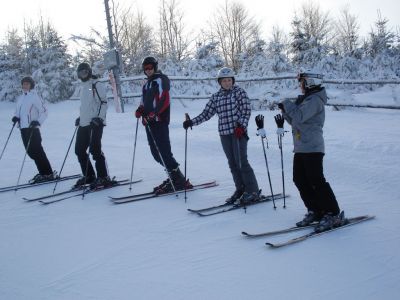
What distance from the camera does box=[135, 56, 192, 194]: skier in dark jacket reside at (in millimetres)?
5758

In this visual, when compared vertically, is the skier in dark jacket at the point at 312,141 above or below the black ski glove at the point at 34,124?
below

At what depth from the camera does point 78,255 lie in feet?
12.3

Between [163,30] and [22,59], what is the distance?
13.0m

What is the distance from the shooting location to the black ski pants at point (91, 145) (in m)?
6.27

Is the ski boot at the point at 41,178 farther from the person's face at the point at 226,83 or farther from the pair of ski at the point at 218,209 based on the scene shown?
the person's face at the point at 226,83

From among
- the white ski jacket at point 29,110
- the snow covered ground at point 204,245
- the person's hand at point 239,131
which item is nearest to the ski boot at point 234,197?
the snow covered ground at point 204,245

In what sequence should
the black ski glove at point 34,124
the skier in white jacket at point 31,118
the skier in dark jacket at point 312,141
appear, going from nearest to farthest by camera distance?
1. the skier in dark jacket at point 312,141
2. the black ski glove at point 34,124
3. the skier in white jacket at point 31,118

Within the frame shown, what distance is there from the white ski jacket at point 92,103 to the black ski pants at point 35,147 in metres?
1.27

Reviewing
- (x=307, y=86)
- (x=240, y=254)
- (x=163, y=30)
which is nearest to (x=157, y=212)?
(x=240, y=254)

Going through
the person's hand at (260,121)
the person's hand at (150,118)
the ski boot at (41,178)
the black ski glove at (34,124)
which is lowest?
the ski boot at (41,178)

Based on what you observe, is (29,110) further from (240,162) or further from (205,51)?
(205,51)

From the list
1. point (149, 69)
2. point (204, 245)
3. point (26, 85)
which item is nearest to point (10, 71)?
point (26, 85)

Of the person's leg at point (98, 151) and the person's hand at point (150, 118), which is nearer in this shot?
the person's hand at point (150, 118)

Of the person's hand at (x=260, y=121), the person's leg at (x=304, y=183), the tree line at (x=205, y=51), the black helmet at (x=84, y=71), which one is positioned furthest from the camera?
the tree line at (x=205, y=51)
